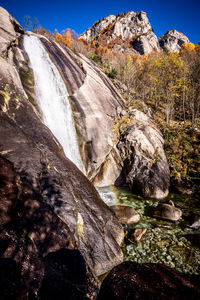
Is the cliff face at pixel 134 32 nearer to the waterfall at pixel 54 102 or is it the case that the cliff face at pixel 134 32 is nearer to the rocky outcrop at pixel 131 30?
the rocky outcrop at pixel 131 30

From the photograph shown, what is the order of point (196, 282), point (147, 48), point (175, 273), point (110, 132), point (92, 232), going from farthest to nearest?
point (147, 48)
point (110, 132)
point (92, 232)
point (175, 273)
point (196, 282)

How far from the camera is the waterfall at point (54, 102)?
12172mm

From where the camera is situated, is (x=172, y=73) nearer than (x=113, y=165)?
No

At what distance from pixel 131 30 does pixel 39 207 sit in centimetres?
14554

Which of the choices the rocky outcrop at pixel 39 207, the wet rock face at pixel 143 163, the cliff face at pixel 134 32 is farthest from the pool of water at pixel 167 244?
the cliff face at pixel 134 32

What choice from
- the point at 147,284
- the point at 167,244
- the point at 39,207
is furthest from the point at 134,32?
the point at 147,284

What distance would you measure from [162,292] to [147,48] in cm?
11586

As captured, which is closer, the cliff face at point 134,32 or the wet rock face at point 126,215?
the wet rock face at point 126,215

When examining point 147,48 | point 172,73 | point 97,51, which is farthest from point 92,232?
point 147,48

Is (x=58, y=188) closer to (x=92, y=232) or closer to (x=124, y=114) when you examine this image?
(x=92, y=232)

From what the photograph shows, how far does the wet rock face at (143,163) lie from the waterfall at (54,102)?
14.3ft

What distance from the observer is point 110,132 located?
15.0 m

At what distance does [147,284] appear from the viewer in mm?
2641

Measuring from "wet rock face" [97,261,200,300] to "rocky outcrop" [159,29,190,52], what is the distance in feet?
467
